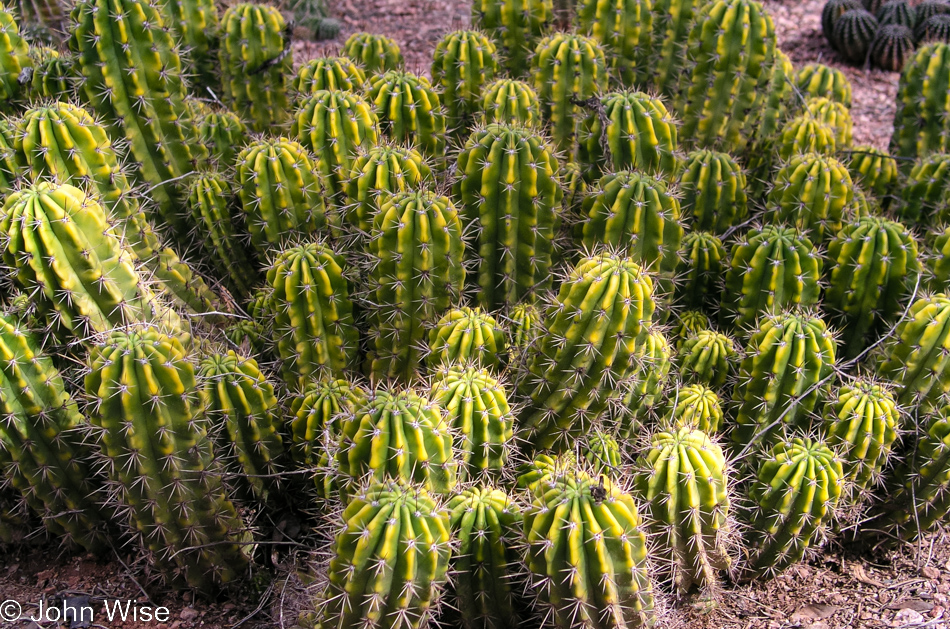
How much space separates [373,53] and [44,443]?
361 cm

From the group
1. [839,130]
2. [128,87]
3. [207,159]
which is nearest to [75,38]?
[128,87]

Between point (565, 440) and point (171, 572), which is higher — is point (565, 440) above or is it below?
above

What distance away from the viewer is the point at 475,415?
3.45m

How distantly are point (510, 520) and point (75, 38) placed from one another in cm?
377

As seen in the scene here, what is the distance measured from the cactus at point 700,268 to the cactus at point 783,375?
803mm

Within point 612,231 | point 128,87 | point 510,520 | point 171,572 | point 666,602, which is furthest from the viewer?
point 128,87

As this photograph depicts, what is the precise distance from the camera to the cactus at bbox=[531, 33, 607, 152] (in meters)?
5.29

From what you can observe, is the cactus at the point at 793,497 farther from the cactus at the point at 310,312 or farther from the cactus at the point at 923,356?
the cactus at the point at 310,312

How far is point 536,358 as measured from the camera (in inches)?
155

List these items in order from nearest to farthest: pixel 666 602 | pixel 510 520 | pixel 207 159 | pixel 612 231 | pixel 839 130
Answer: pixel 510 520, pixel 666 602, pixel 612 231, pixel 207 159, pixel 839 130

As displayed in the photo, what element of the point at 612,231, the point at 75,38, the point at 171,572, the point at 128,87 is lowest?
the point at 171,572

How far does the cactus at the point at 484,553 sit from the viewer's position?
325cm

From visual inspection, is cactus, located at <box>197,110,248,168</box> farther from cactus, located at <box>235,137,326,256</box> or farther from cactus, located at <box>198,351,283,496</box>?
cactus, located at <box>198,351,283,496</box>

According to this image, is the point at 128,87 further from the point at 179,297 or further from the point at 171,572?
the point at 171,572
